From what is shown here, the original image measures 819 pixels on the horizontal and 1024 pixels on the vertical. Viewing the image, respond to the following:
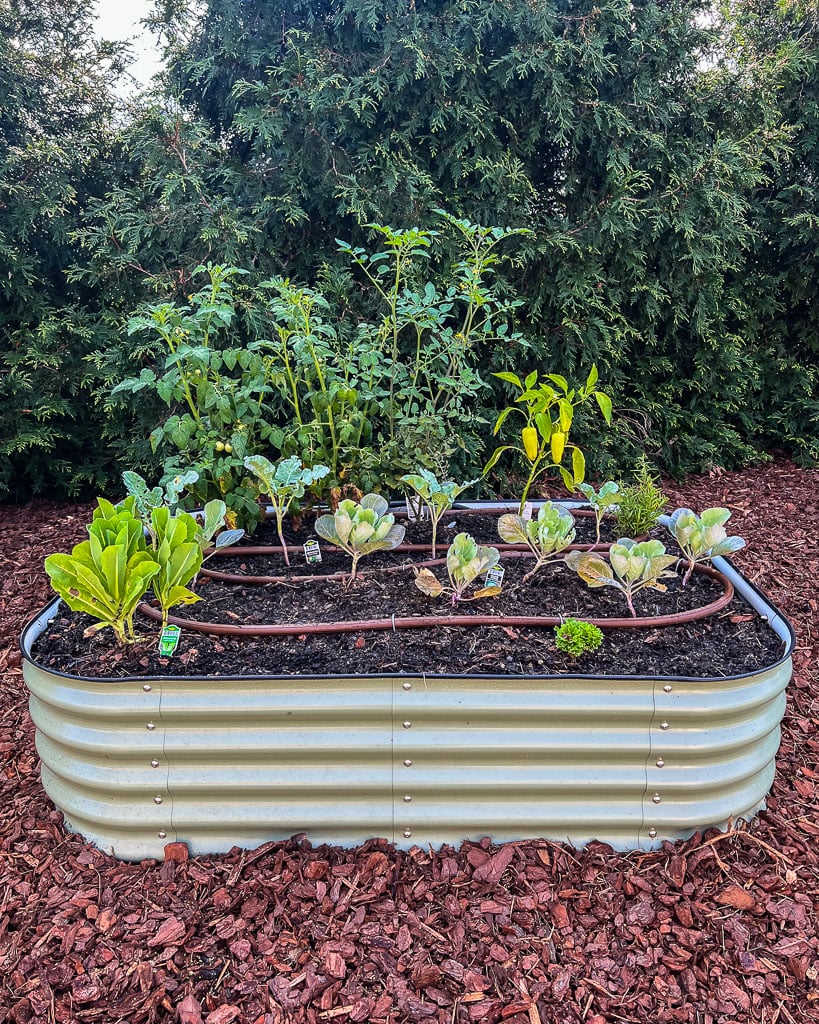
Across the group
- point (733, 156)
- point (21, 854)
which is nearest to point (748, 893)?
point (21, 854)

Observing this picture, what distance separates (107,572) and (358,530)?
23.2 inches

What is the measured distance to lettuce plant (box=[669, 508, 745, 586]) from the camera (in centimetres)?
175

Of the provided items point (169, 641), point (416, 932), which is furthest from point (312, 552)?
point (416, 932)

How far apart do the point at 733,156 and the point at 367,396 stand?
2.29 metres

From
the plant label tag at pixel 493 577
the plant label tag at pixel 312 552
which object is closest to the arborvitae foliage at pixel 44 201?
the plant label tag at pixel 312 552

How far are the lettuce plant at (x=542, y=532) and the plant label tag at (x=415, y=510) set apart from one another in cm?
34

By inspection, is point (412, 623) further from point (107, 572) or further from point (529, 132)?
point (529, 132)

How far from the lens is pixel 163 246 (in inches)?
118

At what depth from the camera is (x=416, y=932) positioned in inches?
50.2

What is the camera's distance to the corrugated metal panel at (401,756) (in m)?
1.37

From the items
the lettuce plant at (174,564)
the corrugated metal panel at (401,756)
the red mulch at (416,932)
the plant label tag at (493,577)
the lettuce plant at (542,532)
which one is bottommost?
the red mulch at (416,932)

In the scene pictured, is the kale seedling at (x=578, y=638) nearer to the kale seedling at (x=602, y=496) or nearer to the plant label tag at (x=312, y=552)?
the kale seedling at (x=602, y=496)

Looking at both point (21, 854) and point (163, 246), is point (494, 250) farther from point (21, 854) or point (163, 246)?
point (21, 854)

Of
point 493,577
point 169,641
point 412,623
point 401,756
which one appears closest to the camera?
point 401,756
